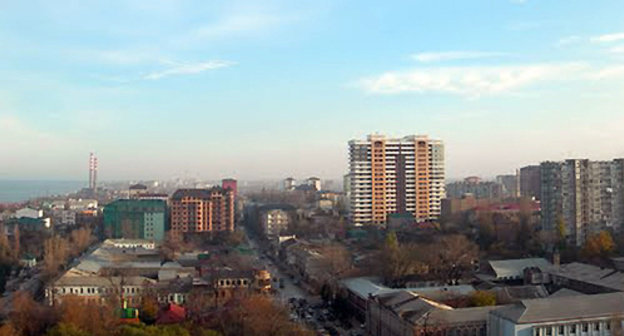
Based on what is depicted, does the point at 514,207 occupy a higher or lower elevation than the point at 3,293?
higher

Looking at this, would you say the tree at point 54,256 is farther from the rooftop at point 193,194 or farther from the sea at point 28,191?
the sea at point 28,191

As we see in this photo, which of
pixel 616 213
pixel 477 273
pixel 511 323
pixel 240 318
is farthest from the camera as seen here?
pixel 616 213

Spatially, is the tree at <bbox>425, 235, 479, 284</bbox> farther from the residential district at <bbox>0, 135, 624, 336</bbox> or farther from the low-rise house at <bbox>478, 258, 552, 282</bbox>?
the low-rise house at <bbox>478, 258, 552, 282</bbox>

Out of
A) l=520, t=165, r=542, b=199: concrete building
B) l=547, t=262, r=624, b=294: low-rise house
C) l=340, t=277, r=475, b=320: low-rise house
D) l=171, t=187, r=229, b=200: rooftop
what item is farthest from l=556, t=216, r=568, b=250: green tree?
l=520, t=165, r=542, b=199: concrete building

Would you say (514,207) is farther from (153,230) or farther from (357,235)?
(153,230)

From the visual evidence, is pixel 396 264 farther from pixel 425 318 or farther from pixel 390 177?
pixel 390 177

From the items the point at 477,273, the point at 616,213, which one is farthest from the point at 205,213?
the point at 616,213

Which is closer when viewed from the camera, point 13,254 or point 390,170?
point 13,254
